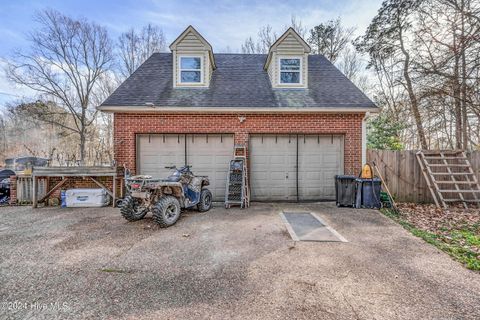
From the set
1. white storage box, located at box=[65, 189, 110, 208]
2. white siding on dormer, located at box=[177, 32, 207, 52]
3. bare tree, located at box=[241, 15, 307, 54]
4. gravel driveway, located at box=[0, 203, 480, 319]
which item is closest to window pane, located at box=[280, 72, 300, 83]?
white siding on dormer, located at box=[177, 32, 207, 52]

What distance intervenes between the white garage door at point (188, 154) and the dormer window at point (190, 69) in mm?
2297

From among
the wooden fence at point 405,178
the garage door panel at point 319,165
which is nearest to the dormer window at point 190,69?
the garage door panel at point 319,165

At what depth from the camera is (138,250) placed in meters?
3.79

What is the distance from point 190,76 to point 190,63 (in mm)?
468

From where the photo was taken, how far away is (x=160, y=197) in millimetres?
5309

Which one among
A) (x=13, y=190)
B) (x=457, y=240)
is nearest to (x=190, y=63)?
(x=13, y=190)

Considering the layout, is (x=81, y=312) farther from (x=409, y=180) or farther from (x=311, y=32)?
(x=311, y=32)

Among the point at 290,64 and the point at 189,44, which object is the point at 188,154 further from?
the point at 290,64

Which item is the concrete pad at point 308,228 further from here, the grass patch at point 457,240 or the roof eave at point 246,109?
the roof eave at point 246,109

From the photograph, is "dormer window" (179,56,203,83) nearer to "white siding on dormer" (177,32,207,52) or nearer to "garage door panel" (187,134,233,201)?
"white siding on dormer" (177,32,207,52)

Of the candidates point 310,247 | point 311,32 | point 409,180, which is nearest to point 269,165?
point 310,247

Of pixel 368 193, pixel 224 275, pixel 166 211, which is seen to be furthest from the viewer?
pixel 368 193

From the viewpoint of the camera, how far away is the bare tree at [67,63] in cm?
1379

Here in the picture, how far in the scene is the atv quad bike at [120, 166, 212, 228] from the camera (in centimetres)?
490
